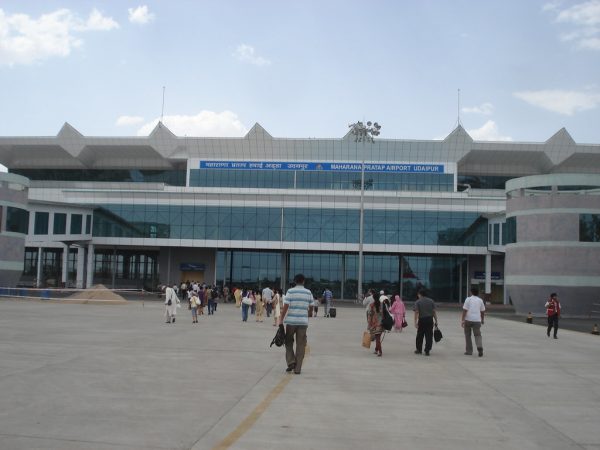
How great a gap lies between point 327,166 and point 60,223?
2748 cm

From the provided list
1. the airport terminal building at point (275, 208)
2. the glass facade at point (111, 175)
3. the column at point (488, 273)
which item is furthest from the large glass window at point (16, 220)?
the column at point (488, 273)

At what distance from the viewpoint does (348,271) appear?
64625 mm

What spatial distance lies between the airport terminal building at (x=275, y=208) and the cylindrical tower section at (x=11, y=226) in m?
7.72

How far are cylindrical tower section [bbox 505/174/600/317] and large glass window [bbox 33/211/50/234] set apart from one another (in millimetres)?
40684

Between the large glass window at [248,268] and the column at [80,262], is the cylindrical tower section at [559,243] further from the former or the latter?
the column at [80,262]

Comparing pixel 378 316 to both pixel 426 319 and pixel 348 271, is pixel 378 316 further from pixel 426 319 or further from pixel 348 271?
pixel 348 271

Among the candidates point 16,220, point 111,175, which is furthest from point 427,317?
point 111,175

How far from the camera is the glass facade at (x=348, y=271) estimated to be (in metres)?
63.7

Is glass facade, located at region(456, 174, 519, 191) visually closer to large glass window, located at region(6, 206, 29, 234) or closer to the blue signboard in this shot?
the blue signboard

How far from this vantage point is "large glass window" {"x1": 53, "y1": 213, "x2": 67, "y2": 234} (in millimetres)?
57938

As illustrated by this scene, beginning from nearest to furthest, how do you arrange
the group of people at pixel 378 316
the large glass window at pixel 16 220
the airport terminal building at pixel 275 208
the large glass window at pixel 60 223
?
the group of people at pixel 378 316
the large glass window at pixel 16 220
the large glass window at pixel 60 223
the airport terminal building at pixel 275 208

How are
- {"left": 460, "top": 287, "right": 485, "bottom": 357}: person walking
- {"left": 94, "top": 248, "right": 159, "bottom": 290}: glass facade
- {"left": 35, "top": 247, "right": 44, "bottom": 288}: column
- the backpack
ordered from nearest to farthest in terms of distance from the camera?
the backpack → {"left": 460, "top": 287, "right": 485, "bottom": 357}: person walking → {"left": 35, "top": 247, "right": 44, "bottom": 288}: column → {"left": 94, "top": 248, "right": 159, "bottom": 290}: glass facade

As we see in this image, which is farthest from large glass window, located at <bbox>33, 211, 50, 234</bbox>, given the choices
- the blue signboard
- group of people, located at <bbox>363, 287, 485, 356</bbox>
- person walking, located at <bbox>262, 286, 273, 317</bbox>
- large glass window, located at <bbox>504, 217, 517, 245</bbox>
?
group of people, located at <bbox>363, 287, 485, 356</bbox>

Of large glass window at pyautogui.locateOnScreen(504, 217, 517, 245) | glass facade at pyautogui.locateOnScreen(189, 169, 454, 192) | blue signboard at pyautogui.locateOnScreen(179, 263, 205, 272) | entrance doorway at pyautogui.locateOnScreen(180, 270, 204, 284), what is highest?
glass facade at pyautogui.locateOnScreen(189, 169, 454, 192)
